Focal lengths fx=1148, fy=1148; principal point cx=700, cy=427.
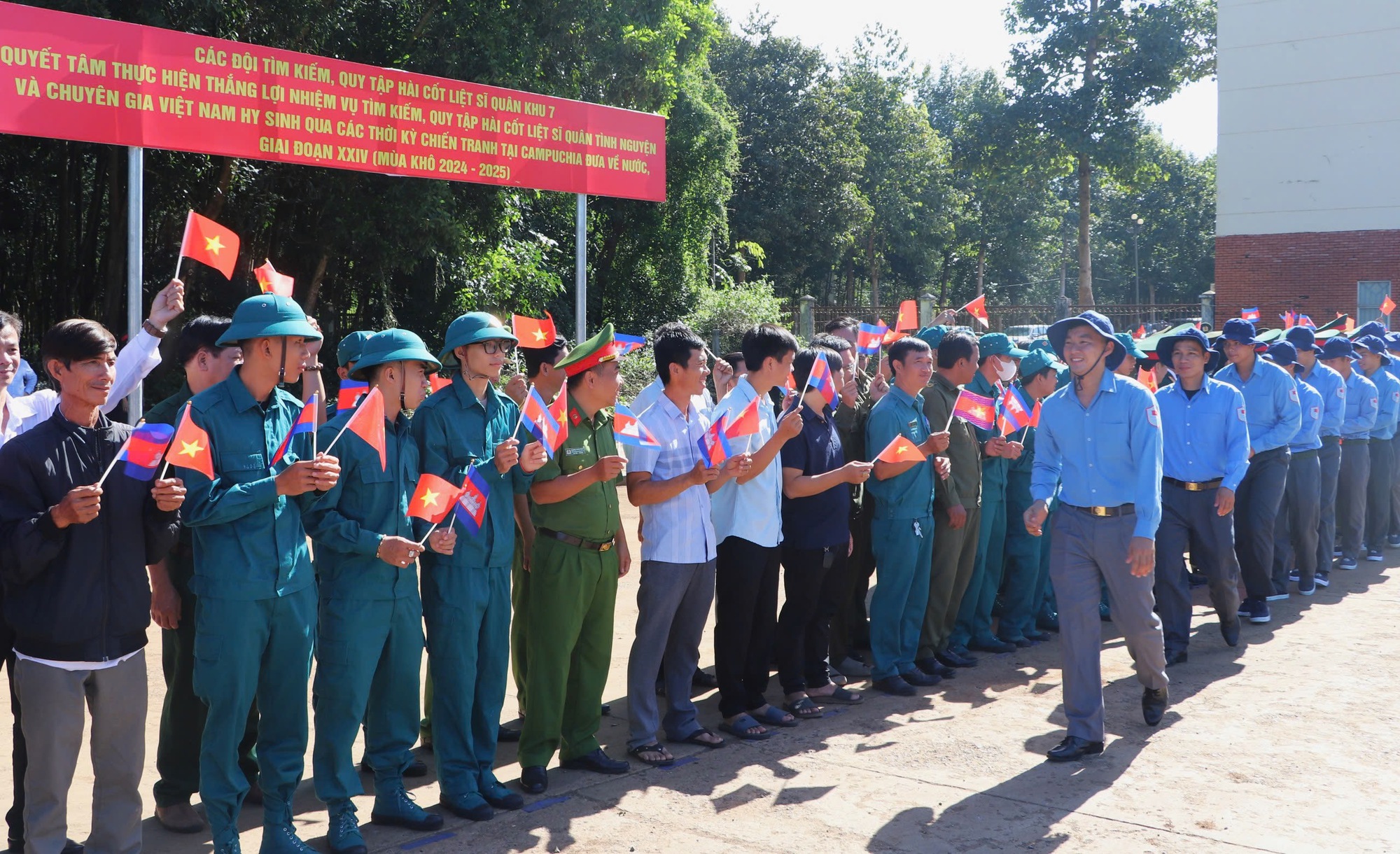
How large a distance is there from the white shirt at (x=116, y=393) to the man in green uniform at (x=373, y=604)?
98cm

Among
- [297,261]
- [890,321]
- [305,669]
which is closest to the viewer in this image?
[305,669]

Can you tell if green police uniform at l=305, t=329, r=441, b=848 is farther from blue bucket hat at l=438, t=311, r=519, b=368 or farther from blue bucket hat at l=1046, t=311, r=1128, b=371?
blue bucket hat at l=1046, t=311, r=1128, b=371

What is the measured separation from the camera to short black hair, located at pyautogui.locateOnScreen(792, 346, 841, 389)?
6223 millimetres

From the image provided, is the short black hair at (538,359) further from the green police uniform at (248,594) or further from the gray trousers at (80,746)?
the gray trousers at (80,746)

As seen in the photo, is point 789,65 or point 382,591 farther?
point 789,65

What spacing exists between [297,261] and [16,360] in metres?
12.6

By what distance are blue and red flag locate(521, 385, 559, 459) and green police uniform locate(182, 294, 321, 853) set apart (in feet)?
3.03

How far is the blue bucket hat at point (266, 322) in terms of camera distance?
390 centimetres

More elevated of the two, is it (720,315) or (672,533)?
(720,315)

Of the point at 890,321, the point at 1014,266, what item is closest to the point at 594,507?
the point at 890,321

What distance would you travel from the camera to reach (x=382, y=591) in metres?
4.23

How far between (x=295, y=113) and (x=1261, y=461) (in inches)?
312

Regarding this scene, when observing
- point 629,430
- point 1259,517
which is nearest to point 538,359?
point 629,430

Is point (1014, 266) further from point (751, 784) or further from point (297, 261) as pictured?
point (751, 784)
